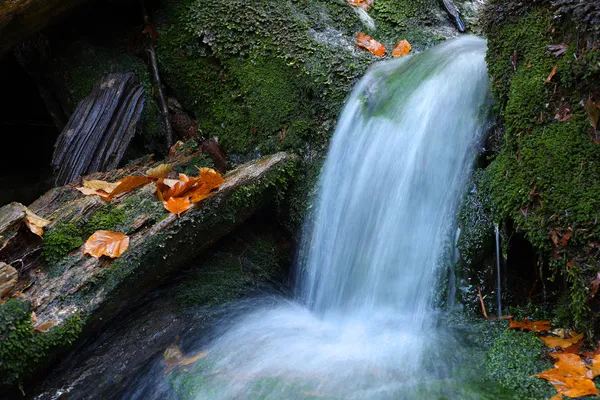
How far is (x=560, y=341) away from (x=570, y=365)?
22cm

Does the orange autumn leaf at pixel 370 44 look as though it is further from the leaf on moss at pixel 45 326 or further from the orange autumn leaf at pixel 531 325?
the leaf on moss at pixel 45 326

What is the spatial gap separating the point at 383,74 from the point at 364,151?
2.46ft

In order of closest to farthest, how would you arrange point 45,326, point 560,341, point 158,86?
point 560,341 → point 45,326 → point 158,86

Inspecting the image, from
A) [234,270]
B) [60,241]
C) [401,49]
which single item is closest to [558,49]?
[401,49]

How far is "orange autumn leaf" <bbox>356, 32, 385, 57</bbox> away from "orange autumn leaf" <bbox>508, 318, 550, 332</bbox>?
2781mm

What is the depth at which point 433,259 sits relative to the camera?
340 cm

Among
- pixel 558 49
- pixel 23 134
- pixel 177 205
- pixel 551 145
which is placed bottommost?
pixel 23 134

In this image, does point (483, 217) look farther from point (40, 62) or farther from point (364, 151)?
point (40, 62)

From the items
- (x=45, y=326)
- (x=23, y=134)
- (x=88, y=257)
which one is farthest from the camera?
(x=23, y=134)

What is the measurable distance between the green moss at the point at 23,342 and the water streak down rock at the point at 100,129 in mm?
2121

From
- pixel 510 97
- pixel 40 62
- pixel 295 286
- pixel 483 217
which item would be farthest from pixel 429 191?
pixel 40 62

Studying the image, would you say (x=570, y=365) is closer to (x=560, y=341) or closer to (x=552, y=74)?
(x=560, y=341)

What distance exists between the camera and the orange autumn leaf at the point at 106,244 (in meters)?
3.26

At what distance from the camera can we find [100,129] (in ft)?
16.4
